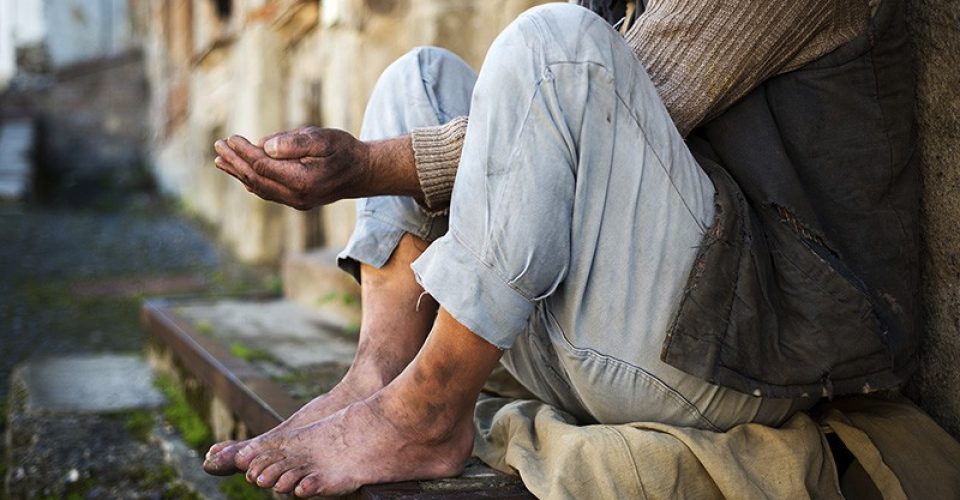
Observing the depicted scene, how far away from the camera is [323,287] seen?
3.95 metres

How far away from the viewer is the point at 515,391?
1.92 metres

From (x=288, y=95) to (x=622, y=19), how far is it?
4431mm

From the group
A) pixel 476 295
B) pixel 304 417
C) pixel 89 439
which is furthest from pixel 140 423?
pixel 476 295

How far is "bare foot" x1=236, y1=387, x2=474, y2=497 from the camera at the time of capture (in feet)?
4.93

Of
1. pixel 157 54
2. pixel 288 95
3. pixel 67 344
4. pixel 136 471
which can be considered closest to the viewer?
pixel 136 471

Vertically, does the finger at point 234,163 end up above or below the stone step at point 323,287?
above

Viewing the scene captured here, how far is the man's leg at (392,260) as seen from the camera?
176cm

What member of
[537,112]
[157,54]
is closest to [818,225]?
[537,112]

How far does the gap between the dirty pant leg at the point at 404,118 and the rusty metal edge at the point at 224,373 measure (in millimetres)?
433

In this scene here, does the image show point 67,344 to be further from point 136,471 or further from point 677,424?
point 677,424

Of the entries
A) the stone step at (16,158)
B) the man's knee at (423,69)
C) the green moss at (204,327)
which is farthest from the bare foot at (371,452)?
the stone step at (16,158)

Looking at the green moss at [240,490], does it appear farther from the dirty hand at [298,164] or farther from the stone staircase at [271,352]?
the dirty hand at [298,164]

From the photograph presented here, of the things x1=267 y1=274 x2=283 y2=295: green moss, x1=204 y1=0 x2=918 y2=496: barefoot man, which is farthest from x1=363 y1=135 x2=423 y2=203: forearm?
x1=267 y1=274 x2=283 y2=295: green moss

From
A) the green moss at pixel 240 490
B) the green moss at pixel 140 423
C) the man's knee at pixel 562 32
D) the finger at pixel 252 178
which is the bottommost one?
the green moss at pixel 140 423
